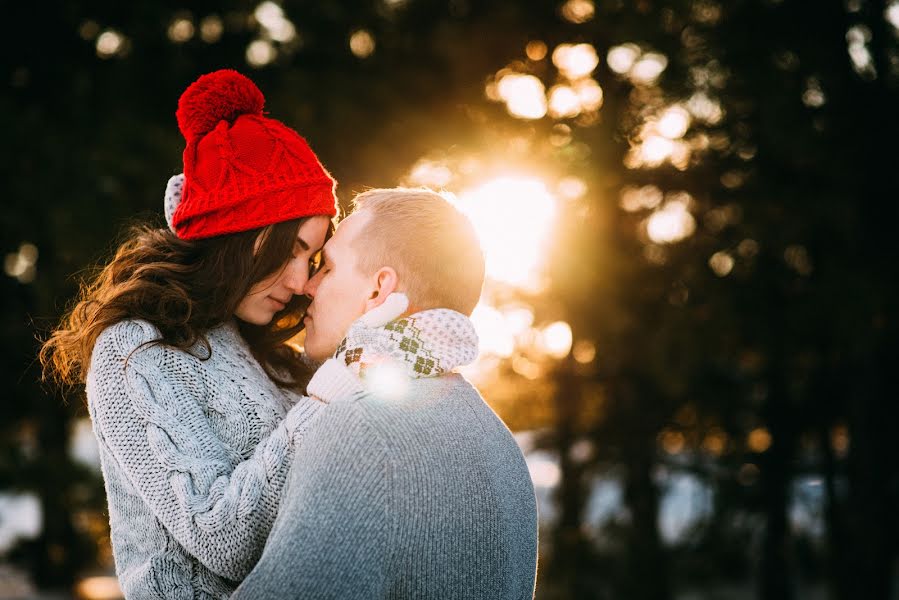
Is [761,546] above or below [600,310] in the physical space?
below

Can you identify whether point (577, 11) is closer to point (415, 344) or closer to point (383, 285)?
point (383, 285)

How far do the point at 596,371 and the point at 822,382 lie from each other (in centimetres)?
233

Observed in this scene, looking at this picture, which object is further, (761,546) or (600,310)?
(761,546)

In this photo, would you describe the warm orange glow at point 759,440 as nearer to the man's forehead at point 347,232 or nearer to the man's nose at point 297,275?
the man's nose at point 297,275

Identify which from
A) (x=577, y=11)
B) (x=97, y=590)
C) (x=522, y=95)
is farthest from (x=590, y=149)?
(x=97, y=590)

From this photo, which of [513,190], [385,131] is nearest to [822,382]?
[513,190]

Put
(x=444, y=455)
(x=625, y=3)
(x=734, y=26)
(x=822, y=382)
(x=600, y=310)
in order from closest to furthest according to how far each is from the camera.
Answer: (x=444, y=455), (x=625, y=3), (x=734, y=26), (x=600, y=310), (x=822, y=382)

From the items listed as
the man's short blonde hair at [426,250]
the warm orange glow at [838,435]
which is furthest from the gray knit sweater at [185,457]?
the warm orange glow at [838,435]

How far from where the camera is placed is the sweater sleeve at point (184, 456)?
1781 mm

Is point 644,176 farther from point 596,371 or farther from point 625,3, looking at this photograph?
point 596,371

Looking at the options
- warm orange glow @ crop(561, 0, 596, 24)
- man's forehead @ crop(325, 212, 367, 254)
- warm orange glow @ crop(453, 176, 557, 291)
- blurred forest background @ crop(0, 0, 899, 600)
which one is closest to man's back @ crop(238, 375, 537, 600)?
man's forehead @ crop(325, 212, 367, 254)

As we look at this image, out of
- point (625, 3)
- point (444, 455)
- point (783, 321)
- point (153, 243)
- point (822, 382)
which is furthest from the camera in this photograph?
point (822, 382)

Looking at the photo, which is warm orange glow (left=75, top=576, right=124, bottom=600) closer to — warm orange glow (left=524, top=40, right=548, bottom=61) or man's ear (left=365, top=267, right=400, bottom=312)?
warm orange glow (left=524, top=40, right=548, bottom=61)

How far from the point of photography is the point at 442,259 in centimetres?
198
